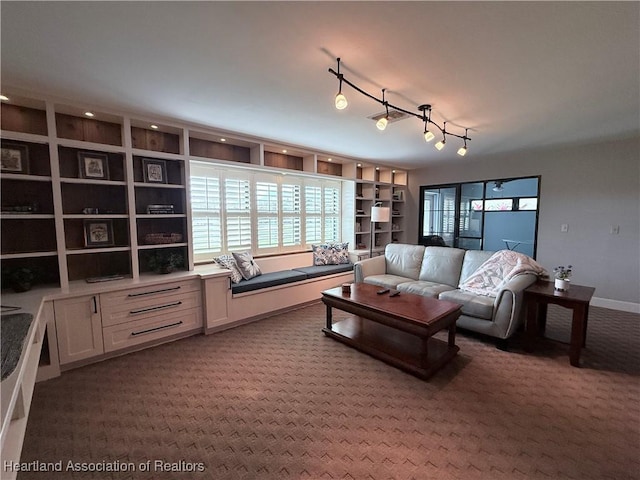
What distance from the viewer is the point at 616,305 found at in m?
4.12

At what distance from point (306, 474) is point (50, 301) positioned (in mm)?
2534

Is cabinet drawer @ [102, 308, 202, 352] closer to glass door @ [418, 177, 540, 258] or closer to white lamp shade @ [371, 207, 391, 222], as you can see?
white lamp shade @ [371, 207, 391, 222]

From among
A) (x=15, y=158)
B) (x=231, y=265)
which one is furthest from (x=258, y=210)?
(x=15, y=158)

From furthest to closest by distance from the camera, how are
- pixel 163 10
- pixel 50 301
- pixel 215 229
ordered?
pixel 215 229
pixel 50 301
pixel 163 10

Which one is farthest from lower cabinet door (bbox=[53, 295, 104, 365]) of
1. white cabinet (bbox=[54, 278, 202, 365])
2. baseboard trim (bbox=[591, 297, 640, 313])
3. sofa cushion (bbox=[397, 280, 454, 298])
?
baseboard trim (bbox=[591, 297, 640, 313])

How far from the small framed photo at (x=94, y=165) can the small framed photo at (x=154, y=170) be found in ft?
1.16

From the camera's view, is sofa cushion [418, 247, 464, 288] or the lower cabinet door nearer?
the lower cabinet door

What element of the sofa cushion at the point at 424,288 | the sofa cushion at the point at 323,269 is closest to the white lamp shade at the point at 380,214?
the sofa cushion at the point at 323,269

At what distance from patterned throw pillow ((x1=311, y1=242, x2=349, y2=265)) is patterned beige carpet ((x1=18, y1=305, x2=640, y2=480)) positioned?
81.2 inches

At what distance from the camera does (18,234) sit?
2.61m

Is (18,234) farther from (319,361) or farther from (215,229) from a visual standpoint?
(319,361)

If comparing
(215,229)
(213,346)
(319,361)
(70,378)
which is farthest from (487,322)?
(70,378)

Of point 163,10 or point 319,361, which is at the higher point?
point 163,10

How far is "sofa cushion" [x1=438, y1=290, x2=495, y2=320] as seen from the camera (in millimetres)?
2951
